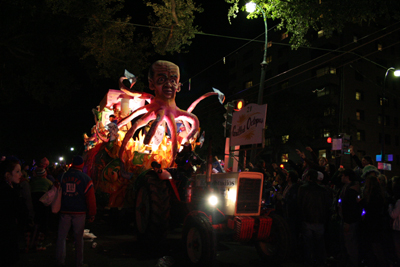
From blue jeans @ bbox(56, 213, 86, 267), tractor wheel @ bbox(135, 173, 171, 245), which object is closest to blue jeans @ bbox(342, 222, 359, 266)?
tractor wheel @ bbox(135, 173, 171, 245)

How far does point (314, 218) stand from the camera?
5.92 metres

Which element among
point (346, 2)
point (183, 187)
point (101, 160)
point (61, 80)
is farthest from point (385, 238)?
point (61, 80)

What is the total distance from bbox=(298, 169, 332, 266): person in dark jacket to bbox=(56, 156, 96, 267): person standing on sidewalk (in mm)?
3900

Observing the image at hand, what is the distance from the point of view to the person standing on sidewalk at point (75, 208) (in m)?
5.34

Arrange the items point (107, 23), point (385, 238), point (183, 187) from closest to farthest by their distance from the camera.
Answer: point (385, 238), point (183, 187), point (107, 23)

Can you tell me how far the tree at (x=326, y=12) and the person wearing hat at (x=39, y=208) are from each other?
8.54 metres

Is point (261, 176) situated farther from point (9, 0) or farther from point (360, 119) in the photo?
point (360, 119)

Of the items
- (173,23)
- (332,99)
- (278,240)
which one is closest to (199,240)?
(278,240)

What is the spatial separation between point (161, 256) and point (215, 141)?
85.0ft

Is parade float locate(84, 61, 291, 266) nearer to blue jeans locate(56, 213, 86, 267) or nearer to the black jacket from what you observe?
the black jacket

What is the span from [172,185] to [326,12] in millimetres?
7244

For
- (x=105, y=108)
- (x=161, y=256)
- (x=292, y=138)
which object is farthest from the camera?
(x=292, y=138)

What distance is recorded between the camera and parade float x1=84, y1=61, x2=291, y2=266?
5625 millimetres

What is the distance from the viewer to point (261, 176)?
613 centimetres
